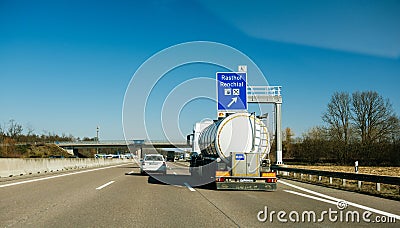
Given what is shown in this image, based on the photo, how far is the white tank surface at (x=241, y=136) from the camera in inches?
574

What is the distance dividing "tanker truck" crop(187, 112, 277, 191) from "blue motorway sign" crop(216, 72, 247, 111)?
3.43 metres

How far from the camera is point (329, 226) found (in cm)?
735

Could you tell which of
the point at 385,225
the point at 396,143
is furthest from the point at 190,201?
the point at 396,143

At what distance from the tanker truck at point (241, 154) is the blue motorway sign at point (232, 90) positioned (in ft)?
11.2

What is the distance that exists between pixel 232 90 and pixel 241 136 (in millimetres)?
5814

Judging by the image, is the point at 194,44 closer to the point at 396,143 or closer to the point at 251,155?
the point at 251,155

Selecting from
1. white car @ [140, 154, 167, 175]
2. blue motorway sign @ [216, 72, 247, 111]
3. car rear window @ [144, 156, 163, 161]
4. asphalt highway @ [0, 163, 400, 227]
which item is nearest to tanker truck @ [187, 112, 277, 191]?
asphalt highway @ [0, 163, 400, 227]

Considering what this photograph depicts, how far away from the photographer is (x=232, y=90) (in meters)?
20.1

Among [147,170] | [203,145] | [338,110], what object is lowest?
[147,170]

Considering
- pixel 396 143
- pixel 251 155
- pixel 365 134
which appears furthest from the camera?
pixel 365 134

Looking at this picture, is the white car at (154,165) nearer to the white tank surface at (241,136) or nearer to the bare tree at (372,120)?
the white tank surface at (241,136)

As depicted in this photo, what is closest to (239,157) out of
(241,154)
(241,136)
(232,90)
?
(241,154)

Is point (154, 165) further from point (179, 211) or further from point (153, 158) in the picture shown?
point (179, 211)

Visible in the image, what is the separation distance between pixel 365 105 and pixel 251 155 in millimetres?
46851
